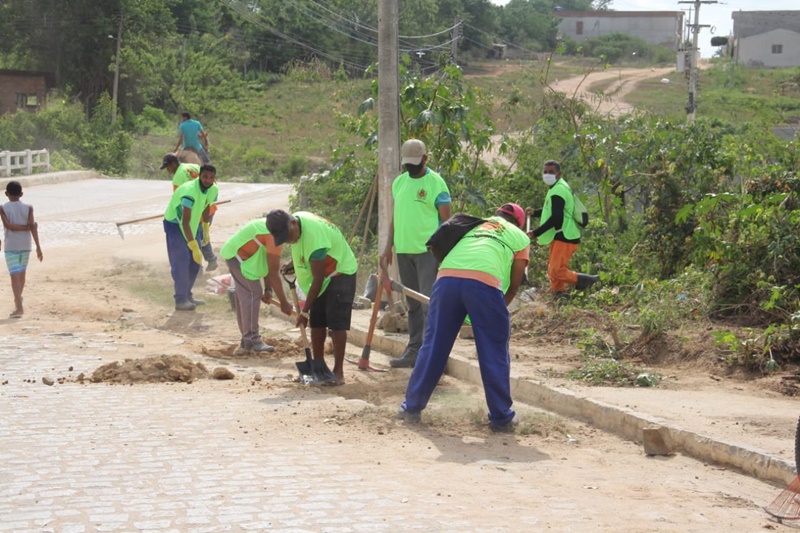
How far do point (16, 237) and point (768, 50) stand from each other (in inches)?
2854

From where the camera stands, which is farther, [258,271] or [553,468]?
[258,271]

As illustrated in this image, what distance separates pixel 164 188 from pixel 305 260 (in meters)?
18.6

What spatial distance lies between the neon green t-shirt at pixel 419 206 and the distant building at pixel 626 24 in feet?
299

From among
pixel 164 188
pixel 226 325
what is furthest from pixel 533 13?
pixel 226 325

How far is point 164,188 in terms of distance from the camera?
85.6ft

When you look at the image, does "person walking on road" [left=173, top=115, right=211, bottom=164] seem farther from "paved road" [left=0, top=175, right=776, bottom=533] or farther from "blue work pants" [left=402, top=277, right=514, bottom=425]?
"blue work pants" [left=402, top=277, right=514, bottom=425]

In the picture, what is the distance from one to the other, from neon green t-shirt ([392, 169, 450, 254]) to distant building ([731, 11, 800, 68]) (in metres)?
71.1

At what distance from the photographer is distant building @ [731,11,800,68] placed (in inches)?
2943

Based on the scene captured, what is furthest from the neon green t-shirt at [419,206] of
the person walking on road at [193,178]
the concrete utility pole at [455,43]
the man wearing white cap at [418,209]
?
the concrete utility pole at [455,43]

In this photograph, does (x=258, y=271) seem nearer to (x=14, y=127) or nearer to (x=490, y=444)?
(x=490, y=444)

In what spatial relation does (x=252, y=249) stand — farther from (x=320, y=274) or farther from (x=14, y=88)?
(x=14, y=88)

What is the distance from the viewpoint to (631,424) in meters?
6.99

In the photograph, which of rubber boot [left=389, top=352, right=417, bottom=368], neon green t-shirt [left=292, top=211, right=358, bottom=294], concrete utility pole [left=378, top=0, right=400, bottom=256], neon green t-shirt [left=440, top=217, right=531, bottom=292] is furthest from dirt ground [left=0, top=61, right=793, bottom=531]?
concrete utility pole [left=378, top=0, right=400, bottom=256]

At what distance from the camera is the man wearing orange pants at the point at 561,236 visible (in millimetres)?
11211
